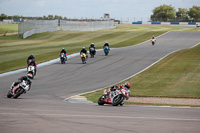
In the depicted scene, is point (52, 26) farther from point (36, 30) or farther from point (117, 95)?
point (117, 95)

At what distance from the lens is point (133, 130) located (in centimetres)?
836

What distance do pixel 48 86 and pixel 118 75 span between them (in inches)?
274

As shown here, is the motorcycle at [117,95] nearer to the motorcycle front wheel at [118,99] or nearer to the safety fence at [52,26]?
the motorcycle front wheel at [118,99]

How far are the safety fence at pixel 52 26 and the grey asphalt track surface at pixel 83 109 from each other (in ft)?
132

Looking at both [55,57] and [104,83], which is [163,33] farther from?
[104,83]

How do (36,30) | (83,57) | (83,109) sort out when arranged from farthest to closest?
(36,30)
(83,57)
(83,109)

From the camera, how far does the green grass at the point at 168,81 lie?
2022 cm

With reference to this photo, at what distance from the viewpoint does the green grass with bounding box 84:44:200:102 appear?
66.3ft

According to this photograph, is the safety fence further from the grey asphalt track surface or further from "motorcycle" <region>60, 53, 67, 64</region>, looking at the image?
"motorcycle" <region>60, 53, 67, 64</region>

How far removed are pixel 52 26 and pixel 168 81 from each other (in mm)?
64495

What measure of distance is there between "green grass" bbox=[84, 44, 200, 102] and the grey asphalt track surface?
1521mm

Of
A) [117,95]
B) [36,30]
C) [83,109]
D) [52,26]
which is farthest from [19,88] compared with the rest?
[52,26]

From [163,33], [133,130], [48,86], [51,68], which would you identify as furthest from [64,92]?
[163,33]

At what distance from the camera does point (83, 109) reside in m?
12.7
